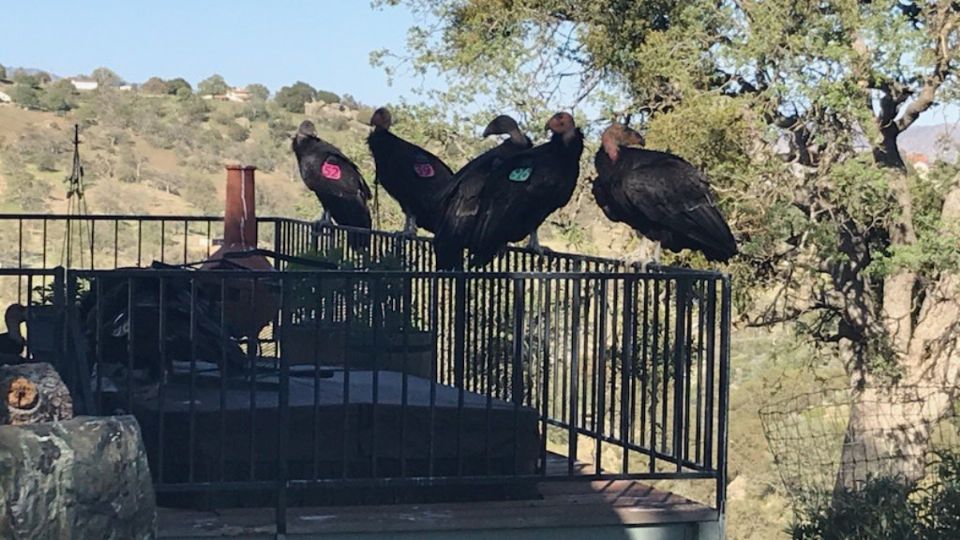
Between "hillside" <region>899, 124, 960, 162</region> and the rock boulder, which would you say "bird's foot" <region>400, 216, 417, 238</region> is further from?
"hillside" <region>899, 124, 960, 162</region>

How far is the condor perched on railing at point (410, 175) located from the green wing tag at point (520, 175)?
184 centimetres

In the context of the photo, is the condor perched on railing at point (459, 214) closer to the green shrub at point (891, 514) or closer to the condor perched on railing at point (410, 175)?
the condor perched on railing at point (410, 175)

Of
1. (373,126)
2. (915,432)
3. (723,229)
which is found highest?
(373,126)

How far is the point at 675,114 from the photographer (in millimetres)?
17484

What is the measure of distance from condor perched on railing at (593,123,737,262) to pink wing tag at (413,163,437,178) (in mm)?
1809

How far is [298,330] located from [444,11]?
44.6 ft

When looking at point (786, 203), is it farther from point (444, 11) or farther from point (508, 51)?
point (444, 11)

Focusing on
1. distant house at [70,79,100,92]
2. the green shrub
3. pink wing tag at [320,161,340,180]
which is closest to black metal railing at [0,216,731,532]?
the green shrub

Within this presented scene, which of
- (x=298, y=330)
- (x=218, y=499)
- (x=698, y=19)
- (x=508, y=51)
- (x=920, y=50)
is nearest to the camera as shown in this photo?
(x=218, y=499)

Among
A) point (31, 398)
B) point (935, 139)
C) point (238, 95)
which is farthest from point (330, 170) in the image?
point (238, 95)

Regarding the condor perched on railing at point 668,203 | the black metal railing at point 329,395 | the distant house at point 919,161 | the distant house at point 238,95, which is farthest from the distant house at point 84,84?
the black metal railing at point 329,395

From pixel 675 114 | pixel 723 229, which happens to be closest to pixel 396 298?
pixel 723 229

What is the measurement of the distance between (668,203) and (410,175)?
2629mm

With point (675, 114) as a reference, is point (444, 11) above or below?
above
